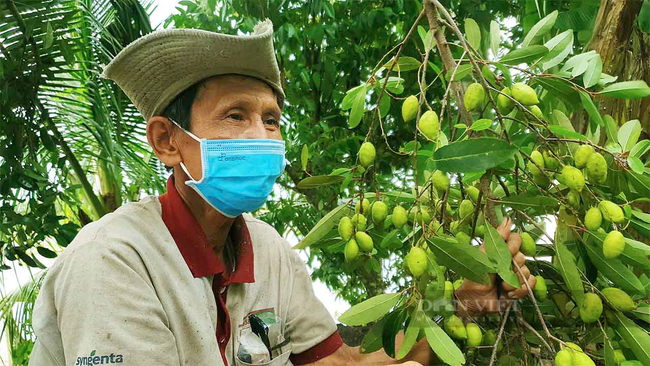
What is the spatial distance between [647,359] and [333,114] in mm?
1959

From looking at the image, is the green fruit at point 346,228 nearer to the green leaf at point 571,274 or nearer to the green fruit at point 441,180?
the green fruit at point 441,180

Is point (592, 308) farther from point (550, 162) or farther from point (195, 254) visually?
point (195, 254)

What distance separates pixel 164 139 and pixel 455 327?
831 mm

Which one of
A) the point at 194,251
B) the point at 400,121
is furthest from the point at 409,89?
the point at 194,251

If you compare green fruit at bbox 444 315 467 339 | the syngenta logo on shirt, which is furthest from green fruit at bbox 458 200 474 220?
the syngenta logo on shirt

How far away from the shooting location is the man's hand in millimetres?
1208

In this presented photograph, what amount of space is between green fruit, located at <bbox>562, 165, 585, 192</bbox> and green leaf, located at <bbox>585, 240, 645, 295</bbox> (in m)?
0.21

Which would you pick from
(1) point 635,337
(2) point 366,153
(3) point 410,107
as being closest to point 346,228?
(2) point 366,153

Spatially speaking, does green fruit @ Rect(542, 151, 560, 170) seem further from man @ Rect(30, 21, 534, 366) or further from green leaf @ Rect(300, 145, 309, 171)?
green leaf @ Rect(300, 145, 309, 171)

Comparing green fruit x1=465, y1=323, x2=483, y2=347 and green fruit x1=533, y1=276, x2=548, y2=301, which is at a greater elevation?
green fruit x1=533, y1=276, x2=548, y2=301

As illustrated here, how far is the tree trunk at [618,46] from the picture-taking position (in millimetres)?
1710

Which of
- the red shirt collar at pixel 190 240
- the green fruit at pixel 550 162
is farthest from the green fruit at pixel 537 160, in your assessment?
the red shirt collar at pixel 190 240

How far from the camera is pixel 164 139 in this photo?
1.56 m

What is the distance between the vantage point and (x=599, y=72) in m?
1.21
